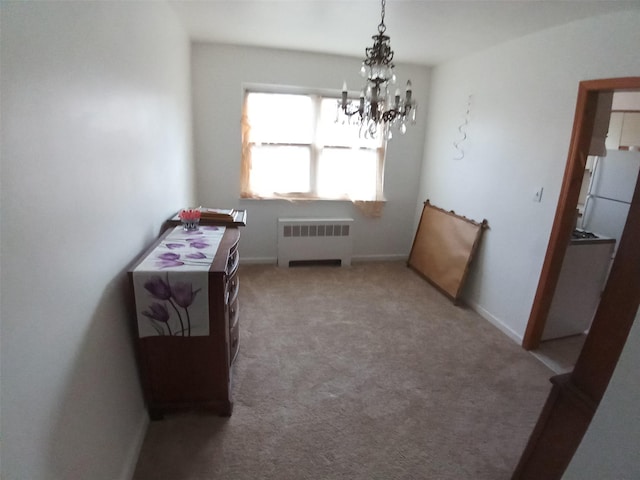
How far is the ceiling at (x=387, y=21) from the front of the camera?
2254mm

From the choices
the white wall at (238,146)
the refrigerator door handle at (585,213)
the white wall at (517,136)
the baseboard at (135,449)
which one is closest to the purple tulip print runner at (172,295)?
the baseboard at (135,449)

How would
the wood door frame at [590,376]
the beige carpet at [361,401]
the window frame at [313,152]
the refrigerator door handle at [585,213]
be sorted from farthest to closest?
1. the refrigerator door handle at [585,213]
2. the window frame at [313,152]
3. the beige carpet at [361,401]
4. the wood door frame at [590,376]

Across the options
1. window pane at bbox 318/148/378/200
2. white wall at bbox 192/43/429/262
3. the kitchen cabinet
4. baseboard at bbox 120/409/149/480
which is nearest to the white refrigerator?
the kitchen cabinet

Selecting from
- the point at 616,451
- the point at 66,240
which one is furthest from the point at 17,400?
the point at 616,451

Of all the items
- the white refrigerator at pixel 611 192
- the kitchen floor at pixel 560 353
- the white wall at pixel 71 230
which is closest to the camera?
the white wall at pixel 71 230

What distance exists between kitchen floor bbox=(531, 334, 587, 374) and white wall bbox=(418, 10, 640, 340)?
0.77ft

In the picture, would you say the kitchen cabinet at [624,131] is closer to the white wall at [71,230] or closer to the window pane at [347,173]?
the window pane at [347,173]

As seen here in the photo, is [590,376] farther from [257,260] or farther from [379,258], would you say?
[257,260]

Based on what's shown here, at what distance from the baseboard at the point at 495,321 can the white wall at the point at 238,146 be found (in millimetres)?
1424

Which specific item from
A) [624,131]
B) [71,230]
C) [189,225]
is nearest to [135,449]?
[71,230]

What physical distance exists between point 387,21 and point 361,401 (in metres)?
2.78

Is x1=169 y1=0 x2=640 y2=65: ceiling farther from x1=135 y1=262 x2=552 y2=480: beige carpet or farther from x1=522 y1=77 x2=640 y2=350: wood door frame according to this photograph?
x1=135 y1=262 x2=552 y2=480: beige carpet

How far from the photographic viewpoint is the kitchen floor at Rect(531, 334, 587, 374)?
103 inches

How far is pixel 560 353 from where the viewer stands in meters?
2.79
